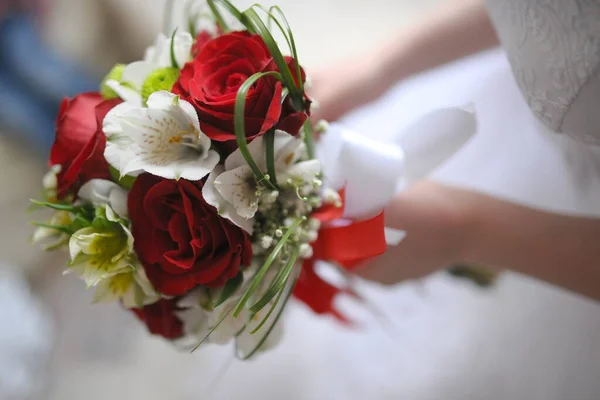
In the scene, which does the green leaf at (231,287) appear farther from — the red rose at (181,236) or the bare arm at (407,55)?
the bare arm at (407,55)

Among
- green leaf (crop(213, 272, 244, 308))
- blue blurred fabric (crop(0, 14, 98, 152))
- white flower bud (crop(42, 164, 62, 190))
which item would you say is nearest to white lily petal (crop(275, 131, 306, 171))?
green leaf (crop(213, 272, 244, 308))

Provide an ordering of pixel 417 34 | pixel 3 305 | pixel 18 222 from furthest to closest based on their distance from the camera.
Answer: pixel 18 222 < pixel 3 305 < pixel 417 34

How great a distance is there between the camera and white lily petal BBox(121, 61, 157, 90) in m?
0.45

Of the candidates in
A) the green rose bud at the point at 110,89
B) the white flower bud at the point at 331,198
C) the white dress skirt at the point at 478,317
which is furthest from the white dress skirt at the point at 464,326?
the green rose bud at the point at 110,89

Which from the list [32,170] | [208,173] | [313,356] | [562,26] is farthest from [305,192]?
[32,170]

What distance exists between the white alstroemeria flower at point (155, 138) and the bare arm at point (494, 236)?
22 centimetres

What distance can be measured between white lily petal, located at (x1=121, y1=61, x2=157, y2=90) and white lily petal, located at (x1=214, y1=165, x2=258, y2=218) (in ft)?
0.44

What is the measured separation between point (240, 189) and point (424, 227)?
0.22m

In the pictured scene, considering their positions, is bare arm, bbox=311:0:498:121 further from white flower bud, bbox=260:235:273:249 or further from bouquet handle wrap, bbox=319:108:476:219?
white flower bud, bbox=260:235:273:249

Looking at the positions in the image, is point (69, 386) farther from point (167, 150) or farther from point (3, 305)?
point (167, 150)

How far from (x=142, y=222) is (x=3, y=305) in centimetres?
80

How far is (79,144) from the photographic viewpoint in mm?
438

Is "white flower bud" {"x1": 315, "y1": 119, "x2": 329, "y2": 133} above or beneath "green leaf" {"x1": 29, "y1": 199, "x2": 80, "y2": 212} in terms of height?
beneath

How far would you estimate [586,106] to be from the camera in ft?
1.43
